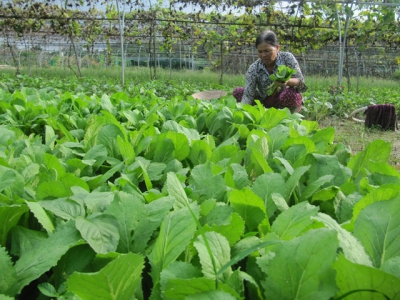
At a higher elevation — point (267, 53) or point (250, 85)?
point (267, 53)

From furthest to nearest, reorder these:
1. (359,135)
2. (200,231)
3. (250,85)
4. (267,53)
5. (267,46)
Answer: (359,135) < (250,85) < (267,53) < (267,46) < (200,231)

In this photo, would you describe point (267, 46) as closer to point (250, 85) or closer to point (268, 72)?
point (268, 72)

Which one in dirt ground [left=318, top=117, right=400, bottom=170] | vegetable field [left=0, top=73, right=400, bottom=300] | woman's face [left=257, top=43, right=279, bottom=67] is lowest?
dirt ground [left=318, top=117, right=400, bottom=170]

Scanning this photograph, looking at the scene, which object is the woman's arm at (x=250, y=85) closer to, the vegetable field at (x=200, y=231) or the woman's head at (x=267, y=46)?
the woman's head at (x=267, y=46)

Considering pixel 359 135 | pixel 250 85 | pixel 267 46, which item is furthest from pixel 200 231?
pixel 359 135

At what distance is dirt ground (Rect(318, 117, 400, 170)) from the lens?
225 inches

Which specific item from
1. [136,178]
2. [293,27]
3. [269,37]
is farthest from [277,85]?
[293,27]

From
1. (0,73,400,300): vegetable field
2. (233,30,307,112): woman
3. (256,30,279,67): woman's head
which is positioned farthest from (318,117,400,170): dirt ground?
(0,73,400,300): vegetable field

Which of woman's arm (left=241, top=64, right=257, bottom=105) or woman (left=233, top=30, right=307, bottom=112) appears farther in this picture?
woman's arm (left=241, top=64, right=257, bottom=105)

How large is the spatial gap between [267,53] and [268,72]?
0.36 metres

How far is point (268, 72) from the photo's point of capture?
5.16 m

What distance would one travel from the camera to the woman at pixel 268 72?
15.6 feet

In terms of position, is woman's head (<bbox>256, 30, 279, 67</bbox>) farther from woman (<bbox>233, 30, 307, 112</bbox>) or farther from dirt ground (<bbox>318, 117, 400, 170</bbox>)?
dirt ground (<bbox>318, 117, 400, 170</bbox>)

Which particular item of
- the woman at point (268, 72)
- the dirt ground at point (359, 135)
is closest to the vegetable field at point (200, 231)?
the woman at point (268, 72)
